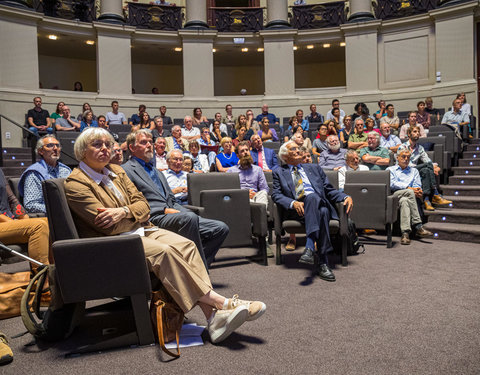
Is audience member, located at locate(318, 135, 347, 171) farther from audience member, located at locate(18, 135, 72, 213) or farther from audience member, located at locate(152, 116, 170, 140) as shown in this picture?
audience member, located at locate(18, 135, 72, 213)

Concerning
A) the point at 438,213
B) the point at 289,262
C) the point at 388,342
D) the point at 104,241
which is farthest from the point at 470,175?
the point at 104,241

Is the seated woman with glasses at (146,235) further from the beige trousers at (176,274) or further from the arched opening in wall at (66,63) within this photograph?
the arched opening in wall at (66,63)

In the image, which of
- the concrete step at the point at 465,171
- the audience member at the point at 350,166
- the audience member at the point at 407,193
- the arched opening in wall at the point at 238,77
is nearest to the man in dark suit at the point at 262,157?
the audience member at the point at 350,166

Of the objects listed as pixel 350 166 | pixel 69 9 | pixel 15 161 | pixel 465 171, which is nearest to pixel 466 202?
pixel 465 171

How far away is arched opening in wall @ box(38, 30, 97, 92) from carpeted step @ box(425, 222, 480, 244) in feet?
38.4

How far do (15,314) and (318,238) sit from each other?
2208mm

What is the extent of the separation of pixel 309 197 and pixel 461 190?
3398 millimetres

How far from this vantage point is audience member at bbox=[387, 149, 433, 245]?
4.51 m

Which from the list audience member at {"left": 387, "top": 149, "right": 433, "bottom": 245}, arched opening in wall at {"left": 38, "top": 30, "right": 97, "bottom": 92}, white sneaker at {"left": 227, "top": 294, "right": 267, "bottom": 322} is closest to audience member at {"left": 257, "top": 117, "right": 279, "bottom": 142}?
audience member at {"left": 387, "top": 149, "right": 433, "bottom": 245}

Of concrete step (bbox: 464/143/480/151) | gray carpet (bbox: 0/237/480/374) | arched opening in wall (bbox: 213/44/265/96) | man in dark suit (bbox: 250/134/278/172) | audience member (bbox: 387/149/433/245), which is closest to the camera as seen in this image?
gray carpet (bbox: 0/237/480/374)

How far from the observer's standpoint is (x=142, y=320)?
2035 mm

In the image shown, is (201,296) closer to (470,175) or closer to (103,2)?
(470,175)

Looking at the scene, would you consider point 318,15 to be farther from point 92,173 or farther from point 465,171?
point 92,173

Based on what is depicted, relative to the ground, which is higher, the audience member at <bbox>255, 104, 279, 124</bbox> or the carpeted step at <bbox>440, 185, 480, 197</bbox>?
the audience member at <bbox>255, 104, 279, 124</bbox>
